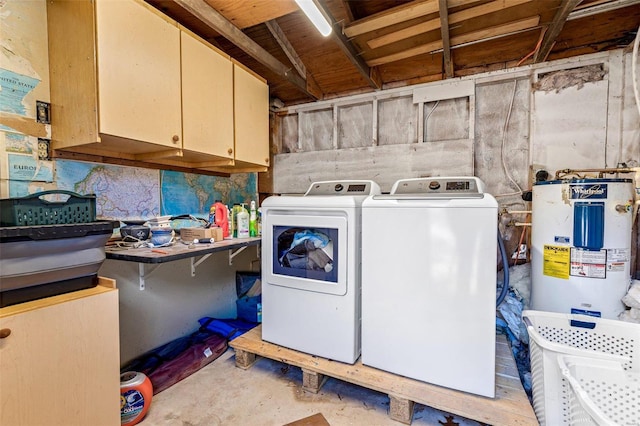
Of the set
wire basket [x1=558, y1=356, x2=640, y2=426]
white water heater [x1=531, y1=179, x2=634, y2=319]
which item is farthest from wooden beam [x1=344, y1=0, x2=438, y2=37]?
wire basket [x1=558, y1=356, x2=640, y2=426]

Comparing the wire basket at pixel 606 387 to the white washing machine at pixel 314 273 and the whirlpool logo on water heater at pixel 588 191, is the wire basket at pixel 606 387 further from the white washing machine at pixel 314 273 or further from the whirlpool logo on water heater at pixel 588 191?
the white washing machine at pixel 314 273

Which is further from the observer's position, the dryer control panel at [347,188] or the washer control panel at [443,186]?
the dryer control panel at [347,188]

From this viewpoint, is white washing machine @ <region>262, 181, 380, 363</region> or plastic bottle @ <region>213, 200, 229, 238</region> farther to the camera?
plastic bottle @ <region>213, 200, 229, 238</region>

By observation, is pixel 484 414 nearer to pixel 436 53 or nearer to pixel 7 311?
pixel 7 311

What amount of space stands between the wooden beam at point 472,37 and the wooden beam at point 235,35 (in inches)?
30.0

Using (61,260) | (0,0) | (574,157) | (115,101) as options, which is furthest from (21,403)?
(574,157)

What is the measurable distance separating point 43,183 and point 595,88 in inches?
→ 156

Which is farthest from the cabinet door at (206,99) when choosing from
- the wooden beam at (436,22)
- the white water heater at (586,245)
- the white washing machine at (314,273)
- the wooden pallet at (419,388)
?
the white water heater at (586,245)

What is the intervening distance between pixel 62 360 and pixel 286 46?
107 inches

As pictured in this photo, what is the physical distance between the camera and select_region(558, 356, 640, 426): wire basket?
4.35 feet

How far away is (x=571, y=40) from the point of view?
2.32 metres

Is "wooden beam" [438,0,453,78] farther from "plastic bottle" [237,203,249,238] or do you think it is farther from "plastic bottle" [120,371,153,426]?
"plastic bottle" [120,371,153,426]

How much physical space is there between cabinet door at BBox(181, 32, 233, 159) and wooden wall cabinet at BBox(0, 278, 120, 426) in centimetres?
113

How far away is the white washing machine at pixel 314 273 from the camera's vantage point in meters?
1.92
